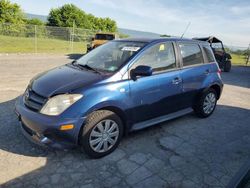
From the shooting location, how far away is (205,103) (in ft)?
18.6

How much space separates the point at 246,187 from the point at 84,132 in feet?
7.18

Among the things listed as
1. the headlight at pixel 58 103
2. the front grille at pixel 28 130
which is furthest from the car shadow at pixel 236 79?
the front grille at pixel 28 130

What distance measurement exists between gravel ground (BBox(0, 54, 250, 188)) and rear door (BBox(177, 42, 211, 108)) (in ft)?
2.10

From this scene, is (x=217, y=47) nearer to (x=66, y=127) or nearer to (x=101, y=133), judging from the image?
(x=101, y=133)

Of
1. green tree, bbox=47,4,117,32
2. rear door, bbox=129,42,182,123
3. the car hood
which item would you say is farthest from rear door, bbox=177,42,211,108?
green tree, bbox=47,4,117,32

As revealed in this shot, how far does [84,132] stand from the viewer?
3.58 metres

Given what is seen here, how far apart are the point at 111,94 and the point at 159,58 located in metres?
1.29

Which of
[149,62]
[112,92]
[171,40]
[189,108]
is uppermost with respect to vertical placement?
[171,40]

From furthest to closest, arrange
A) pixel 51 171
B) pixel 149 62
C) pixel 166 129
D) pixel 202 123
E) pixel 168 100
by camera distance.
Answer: pixel 202 123 < pixel 166 129 < pixel 168 100 < pixel 149 62 < pixel 51 171

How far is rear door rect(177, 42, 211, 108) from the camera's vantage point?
502 centimetres

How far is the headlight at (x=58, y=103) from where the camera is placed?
11.4 ft

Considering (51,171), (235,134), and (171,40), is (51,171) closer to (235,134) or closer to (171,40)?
(171,40)

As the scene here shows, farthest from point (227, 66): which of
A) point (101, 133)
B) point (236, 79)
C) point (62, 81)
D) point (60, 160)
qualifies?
point (60, 160)

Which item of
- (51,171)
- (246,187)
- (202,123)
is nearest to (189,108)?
(202,123)
